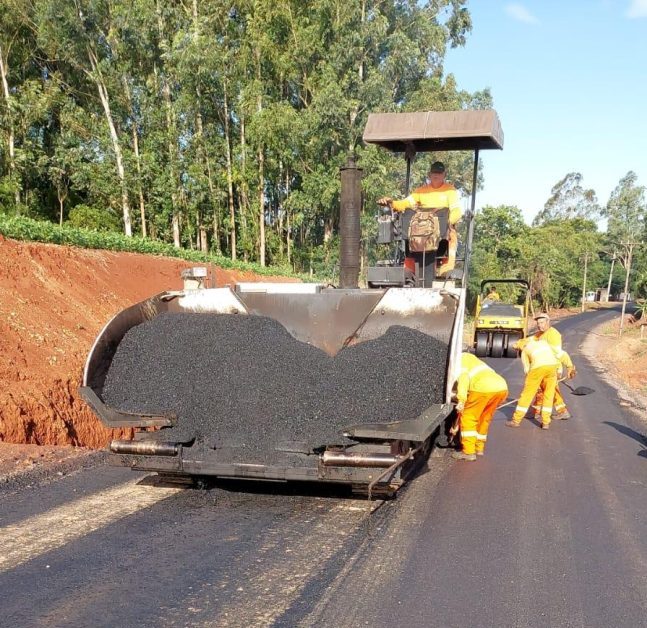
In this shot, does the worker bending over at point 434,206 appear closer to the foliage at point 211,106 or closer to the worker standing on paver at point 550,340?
the worker standing on paver at point 550,340

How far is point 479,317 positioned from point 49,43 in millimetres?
21068

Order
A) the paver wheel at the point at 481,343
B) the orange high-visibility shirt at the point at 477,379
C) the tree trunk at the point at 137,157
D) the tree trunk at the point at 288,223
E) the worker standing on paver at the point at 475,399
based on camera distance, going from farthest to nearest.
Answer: the tree trunk at the point at 288,223 < the tree trunk at the point at 137,157 < the paver wheel at the point at 481,343 < the worker standing on paver at the point at 475,399 < the orange high-visibility shirt at the point at 477,379

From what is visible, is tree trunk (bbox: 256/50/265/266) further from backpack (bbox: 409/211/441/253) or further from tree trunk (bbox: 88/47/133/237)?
backpack (bbox: 409/211/441/253)

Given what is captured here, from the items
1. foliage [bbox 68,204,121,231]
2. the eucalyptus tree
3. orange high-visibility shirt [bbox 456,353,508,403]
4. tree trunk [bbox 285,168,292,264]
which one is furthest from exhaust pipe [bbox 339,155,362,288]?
foliage [bbox 68,204,121,231]

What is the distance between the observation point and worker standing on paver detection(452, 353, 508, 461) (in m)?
5.42

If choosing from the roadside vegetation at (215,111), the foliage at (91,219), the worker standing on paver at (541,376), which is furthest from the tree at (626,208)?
the worker standing on paver at (541,376)

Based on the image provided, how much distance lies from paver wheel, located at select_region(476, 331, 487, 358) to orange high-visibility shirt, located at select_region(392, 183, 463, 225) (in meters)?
9.80

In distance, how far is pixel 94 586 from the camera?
2.98 m

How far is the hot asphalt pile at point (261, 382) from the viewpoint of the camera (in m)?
4.06

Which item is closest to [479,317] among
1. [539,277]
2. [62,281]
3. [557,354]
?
[557,354]

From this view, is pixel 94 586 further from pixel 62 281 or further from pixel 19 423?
pixel 62 281

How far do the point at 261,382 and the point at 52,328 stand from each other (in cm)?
522

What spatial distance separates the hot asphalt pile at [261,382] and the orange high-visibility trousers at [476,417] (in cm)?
103

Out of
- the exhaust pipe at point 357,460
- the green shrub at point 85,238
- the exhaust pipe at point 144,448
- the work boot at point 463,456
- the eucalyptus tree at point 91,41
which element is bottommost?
the work boot at point 463,456
